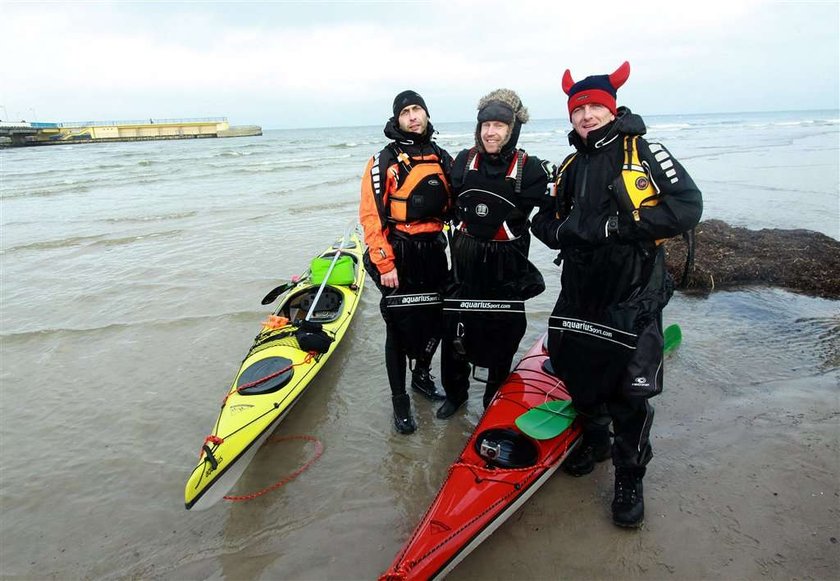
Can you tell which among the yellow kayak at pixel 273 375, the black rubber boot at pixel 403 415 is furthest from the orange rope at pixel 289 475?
the black rubber boot at pixel 403 415

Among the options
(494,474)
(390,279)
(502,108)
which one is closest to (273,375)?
(390,279)

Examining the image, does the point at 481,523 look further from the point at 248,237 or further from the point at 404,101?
the point at 248,237

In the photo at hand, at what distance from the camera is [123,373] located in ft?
16.0

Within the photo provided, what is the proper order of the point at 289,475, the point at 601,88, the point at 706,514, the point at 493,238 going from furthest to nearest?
the point at 289,475, the point at 493,238, the point at 706,514, the point at 601,88

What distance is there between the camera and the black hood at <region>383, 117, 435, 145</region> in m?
3.25

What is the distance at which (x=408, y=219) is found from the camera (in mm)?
3297

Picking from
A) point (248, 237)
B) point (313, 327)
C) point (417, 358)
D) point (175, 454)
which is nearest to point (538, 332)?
point (417, 358)

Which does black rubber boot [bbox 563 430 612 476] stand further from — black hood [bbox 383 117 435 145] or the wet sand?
black hood [bbox 383 117 435 145]

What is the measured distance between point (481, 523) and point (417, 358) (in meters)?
1.49

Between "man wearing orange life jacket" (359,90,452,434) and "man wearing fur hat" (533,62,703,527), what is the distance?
85cm

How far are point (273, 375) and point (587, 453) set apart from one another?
2368mm

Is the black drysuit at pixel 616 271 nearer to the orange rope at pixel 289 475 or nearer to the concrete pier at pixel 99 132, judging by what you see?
the orange rope at pixel 289 475

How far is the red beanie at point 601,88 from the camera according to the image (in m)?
2.37

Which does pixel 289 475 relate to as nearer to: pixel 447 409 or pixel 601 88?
pixel 447 409
